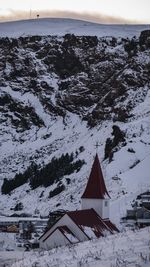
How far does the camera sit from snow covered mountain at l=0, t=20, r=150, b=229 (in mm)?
87625

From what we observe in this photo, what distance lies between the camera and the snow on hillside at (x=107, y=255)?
1059 centimetres

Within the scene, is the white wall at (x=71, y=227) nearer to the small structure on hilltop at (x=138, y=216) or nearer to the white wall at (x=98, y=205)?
the white wall at (x=98, y=205)

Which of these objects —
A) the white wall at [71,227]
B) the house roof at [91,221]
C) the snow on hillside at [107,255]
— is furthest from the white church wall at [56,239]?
the snow on hillside at [107,255]

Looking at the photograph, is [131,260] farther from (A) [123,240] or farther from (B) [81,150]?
(B) [81,150]

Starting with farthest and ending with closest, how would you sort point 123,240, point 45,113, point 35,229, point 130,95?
1. point 45,113
2. point 130,95
3. point 35,229
4. point 123,240

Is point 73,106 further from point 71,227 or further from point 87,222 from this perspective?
point 71,227

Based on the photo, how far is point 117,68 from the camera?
16212cm

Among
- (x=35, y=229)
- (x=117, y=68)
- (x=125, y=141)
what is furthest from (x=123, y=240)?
(x=117, y=68)

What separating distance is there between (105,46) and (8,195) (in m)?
77.5

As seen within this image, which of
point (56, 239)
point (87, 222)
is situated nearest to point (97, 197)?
point (87, 222)

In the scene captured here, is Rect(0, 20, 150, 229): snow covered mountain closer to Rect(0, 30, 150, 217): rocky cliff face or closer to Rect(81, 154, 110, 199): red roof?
Rect(0, 30, 150, 217): rocky cliff face

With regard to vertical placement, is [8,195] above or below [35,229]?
below

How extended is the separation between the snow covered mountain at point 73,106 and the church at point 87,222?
20.1 m

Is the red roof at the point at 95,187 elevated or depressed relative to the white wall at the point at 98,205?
elevated
